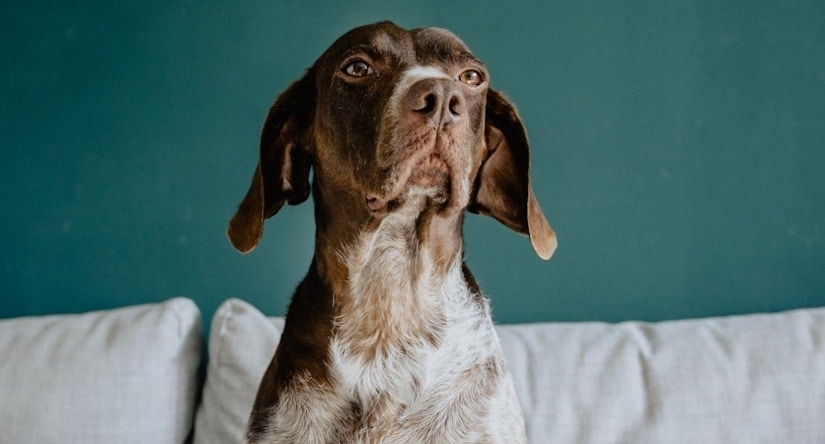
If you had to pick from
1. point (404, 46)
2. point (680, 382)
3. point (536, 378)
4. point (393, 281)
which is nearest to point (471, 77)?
point (404, 46)

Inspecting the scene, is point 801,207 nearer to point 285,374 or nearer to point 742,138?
point 742,138

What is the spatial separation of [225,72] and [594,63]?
1100 millimetres

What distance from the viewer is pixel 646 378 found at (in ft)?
6.56

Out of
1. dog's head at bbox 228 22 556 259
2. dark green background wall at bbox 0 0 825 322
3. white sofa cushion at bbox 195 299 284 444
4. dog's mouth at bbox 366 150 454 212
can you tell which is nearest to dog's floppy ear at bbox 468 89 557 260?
dog's head at bbox 228 22 556 259

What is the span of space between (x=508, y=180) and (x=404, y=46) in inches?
12.8

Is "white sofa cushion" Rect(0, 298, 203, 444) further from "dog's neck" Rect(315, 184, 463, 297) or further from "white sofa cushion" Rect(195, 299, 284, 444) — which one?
"dog's neck" Rect(315, 184, 463, 297)

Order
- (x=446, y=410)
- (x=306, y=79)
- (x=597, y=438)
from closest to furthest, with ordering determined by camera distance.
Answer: (x=446, y=410) → (x=306, y=79) → (x=597, y=438)

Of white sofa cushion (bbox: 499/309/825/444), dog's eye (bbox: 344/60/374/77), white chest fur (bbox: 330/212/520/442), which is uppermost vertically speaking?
dog's eye (bbox: 344/60/374/77)

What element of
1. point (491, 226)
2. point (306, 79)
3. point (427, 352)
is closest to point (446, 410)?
point (427, 352)

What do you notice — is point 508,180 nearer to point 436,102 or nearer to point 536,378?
point 436,102

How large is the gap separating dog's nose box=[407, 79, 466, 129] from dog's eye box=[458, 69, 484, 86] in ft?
0.51

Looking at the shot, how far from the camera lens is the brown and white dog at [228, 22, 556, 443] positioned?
1234 mm

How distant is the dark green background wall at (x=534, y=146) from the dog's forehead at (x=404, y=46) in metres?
1.08

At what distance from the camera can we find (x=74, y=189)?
8.00 ft
